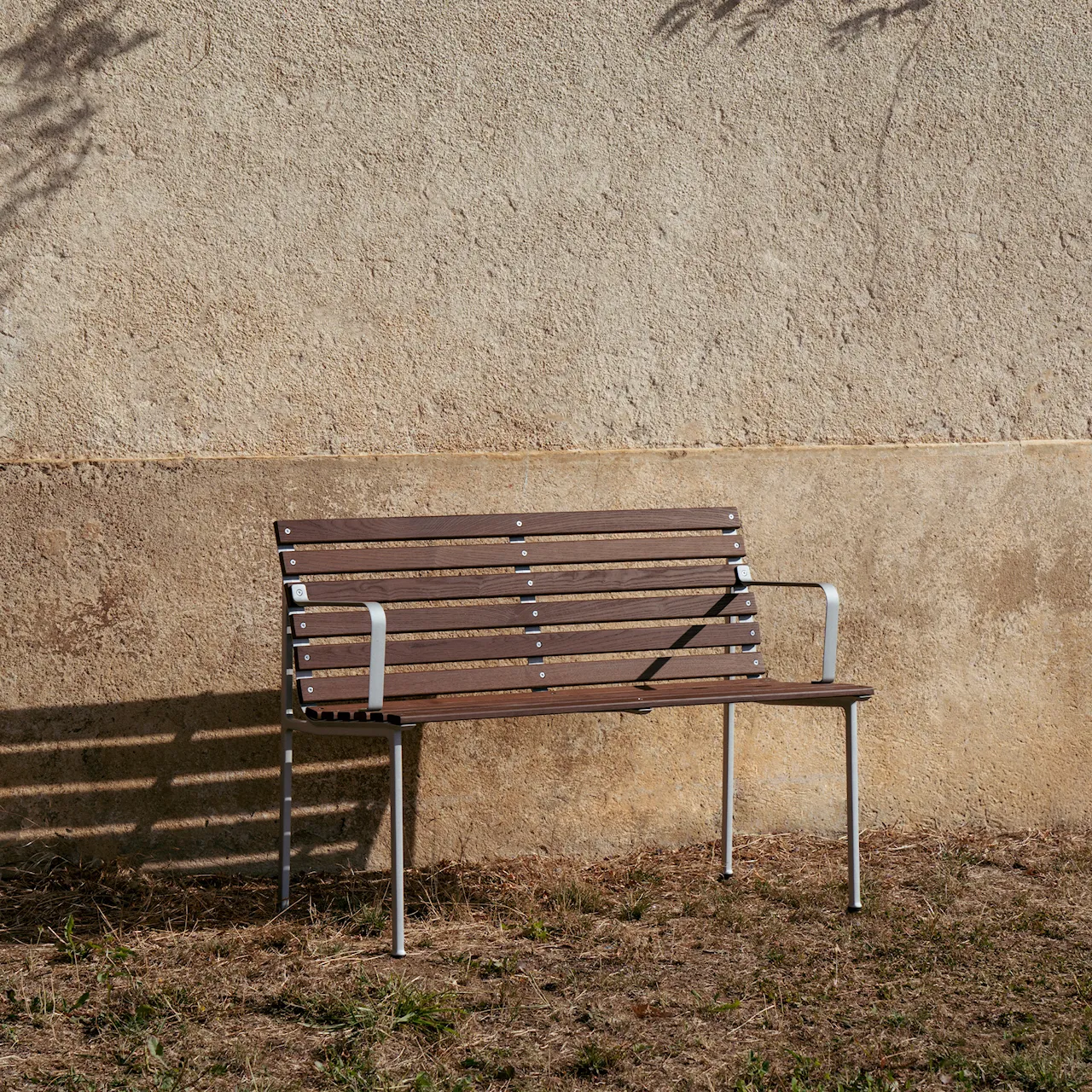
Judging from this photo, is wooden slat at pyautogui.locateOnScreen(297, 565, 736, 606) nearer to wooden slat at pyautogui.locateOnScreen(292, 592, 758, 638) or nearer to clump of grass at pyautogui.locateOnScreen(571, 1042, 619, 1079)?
wooden slat at pyautogui.locateOnScreen(292, 592, 758, 638)

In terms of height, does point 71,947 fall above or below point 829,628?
below

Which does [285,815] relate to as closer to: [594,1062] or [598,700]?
[598,700]

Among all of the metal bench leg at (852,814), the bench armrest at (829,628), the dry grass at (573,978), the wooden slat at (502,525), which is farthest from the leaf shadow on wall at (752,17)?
the dry grass at (573,978)

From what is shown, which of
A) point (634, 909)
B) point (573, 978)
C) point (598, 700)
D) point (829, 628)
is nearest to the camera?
point (573, 978)

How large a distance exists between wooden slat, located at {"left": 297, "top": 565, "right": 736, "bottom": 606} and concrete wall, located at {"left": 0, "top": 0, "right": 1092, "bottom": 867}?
0.34 metres

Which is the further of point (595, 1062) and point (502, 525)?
point (502, 525)

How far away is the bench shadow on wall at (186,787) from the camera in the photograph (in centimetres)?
377

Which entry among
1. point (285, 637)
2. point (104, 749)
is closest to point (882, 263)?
point (285, 637)

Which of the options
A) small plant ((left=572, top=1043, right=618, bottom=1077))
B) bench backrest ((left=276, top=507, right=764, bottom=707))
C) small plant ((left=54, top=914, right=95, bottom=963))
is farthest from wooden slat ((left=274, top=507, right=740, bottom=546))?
small plant ((left=572, top=1043, right=618, bottom=1077))

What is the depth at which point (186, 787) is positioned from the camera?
12.7ft

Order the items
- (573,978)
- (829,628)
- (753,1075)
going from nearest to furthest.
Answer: (753,1075) < (573,978) < (829,628)

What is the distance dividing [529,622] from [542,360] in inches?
37.9

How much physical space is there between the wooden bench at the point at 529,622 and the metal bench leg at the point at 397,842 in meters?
0.13

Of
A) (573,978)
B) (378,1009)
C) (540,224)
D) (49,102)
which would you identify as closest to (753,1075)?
(573,978)
